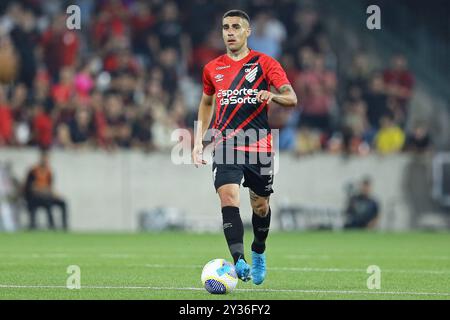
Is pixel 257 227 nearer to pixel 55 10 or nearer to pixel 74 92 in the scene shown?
pixel 74 92

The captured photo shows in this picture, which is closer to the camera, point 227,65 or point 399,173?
point 227,65

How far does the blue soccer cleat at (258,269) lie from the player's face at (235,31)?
1.93 metres

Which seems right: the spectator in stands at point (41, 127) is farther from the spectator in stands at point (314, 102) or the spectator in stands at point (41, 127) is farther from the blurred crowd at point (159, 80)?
the spectator in stands at point (314, 102)

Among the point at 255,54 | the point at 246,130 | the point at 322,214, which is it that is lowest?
the point at 322,214

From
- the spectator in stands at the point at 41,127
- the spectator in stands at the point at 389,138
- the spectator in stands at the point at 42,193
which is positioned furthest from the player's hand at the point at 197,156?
the spectator in stands at the point at 389,138

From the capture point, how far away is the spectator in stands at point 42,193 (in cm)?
2225

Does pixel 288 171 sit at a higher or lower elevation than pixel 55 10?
lower

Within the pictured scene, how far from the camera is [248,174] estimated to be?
10.3 meters

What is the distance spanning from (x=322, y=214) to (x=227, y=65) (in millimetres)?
14021

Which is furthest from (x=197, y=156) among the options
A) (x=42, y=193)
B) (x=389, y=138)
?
(x=389, y=138)

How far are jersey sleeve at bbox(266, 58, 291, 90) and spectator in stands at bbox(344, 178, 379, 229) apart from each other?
1355 centimetres
